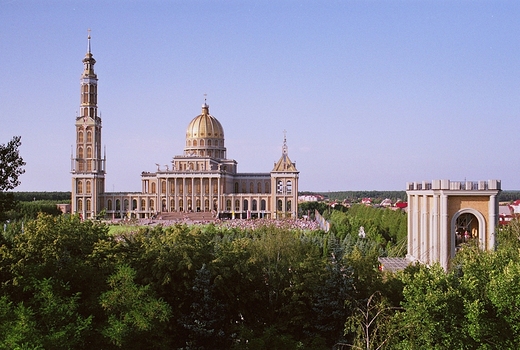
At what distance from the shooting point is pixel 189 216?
91812 mm

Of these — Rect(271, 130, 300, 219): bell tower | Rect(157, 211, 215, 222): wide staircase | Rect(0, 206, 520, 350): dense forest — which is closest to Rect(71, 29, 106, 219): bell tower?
Rect(157, 211, 215, 222): wide staircase

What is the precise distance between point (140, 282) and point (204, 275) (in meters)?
2.35

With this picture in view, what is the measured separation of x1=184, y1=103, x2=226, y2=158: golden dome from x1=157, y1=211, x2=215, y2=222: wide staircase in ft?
43.3

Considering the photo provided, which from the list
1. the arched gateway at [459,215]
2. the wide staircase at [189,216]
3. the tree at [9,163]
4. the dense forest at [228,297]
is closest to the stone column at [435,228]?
the arched gateway at [459,215]

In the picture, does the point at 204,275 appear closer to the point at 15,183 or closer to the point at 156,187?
the point at 15,183

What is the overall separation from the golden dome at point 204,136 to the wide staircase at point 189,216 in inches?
520

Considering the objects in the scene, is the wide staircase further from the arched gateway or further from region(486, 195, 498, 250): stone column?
region(486, 195, 498, 250): stone column

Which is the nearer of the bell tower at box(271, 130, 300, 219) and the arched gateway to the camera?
the arched gateway

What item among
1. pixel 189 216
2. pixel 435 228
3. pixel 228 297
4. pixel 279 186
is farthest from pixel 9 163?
pixel 279 186

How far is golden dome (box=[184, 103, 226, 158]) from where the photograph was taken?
10431cm

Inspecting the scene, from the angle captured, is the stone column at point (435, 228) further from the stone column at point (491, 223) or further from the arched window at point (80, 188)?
the arched window at point (80, 188)

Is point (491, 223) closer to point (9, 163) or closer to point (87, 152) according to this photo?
point (9, 163)

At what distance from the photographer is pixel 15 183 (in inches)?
901

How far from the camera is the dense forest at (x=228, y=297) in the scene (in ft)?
59.5
